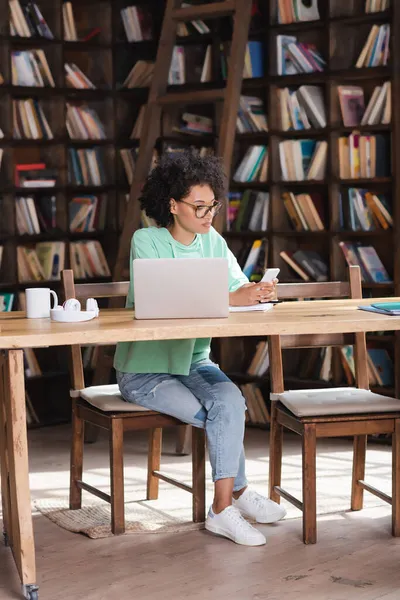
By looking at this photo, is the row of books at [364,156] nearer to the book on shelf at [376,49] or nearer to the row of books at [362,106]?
the row of books at [362,106]

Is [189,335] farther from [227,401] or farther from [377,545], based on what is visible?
[377,545]

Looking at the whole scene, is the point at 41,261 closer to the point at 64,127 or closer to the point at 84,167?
the point at 84,167

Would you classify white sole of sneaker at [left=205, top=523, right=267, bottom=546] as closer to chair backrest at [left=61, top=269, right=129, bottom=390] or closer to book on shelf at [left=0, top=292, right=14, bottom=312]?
chair backrest at [left=61, top=269, right=129, bottom=390]

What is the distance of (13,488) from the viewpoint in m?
2.99

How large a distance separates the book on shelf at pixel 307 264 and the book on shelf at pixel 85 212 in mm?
1118

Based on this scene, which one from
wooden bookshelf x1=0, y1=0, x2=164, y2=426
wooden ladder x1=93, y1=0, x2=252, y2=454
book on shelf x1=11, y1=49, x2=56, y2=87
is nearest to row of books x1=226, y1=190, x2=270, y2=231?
wooden ladder x1=93, y1=0, x2=252, y2=454

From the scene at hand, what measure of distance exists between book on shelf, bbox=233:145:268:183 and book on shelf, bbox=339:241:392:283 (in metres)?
0.57

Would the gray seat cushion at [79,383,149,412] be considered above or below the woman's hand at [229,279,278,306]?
below

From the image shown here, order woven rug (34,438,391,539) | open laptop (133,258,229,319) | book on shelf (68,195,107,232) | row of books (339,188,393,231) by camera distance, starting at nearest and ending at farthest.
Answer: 1. open laptop (133,258,229,319)
2. woven rug (34,438,391,539)
3. row of books (339,188,393,231)
4. book on shelf (68,195,107,232)

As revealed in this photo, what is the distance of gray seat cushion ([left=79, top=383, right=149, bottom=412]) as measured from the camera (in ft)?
11.4

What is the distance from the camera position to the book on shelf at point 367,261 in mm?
5062

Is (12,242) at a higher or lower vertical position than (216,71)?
lower

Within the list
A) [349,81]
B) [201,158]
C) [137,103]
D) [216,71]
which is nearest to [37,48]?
[137,103]

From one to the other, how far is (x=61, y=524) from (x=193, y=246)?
1.10m
